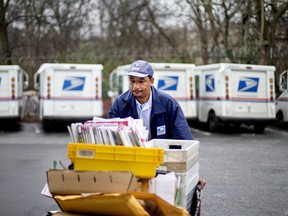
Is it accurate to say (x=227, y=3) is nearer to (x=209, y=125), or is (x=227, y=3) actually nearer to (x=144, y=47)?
(x=209, y=125)

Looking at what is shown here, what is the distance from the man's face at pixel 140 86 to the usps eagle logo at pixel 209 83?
14.4 meters

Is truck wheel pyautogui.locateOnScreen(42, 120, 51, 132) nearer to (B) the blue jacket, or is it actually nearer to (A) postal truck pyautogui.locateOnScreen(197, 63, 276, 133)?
(A) postal truck pyautogui.locateOnScreen(197, 63, 276, 133)

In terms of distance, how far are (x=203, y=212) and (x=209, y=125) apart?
41.5ft

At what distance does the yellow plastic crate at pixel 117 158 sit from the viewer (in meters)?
4.02

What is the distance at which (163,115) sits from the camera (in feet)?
17.2

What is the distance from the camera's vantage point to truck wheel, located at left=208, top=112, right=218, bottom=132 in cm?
1936

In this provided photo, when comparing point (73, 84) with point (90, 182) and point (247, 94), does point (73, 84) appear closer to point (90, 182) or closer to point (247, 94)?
point (247, 94)

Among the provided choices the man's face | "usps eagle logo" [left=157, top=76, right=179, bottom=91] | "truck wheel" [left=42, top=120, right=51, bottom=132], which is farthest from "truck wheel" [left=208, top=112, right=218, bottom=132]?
the man's face

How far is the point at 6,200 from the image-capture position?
811 cm

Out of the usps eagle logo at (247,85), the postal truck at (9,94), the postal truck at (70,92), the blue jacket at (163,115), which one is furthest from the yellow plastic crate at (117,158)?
the postal truck at (9,94)

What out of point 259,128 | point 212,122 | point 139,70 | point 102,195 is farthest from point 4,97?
point 102,195

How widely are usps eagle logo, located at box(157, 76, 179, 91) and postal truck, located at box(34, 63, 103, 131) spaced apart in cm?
211

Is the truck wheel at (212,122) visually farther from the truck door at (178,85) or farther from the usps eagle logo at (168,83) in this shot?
the usps eagle logo at (168,83)

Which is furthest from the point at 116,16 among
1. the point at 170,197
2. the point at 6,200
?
the point at 170,197
